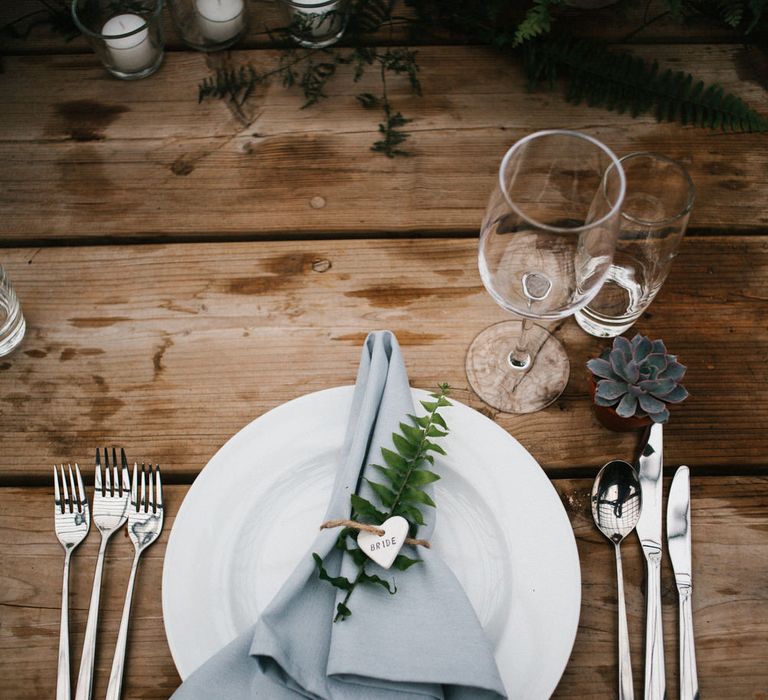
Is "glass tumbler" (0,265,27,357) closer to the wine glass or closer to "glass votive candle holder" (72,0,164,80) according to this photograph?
"glass votive candle holder" (72,0,164,80)

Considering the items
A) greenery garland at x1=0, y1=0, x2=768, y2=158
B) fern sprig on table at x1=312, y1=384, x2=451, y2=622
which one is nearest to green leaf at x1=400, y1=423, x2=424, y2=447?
fern sprig on table at x1=312, y1=384, x2=451, y2=622

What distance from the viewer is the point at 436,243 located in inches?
41.1

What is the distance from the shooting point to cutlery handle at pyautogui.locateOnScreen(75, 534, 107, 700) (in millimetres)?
736

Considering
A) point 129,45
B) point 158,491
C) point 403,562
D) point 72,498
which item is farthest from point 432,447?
point 129,45

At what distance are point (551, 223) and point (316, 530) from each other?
46cm

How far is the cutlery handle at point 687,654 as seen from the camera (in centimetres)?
75

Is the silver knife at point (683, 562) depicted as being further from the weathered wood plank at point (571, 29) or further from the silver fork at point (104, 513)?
the weathered wood plank at point (571, 29)

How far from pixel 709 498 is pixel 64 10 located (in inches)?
51.8

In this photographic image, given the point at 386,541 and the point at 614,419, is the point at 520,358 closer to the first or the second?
the point at 614,419

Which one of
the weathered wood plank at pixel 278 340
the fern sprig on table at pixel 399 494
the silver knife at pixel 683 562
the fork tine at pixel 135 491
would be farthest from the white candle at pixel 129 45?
the silver knife at pixel 683 562

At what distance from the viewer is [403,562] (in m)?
0.72

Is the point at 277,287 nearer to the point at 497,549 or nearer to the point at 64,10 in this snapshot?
the point at 497,549

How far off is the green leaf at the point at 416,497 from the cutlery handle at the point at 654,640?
272mm

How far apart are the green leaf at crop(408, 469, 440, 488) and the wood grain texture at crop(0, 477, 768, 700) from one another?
21 centimetres
